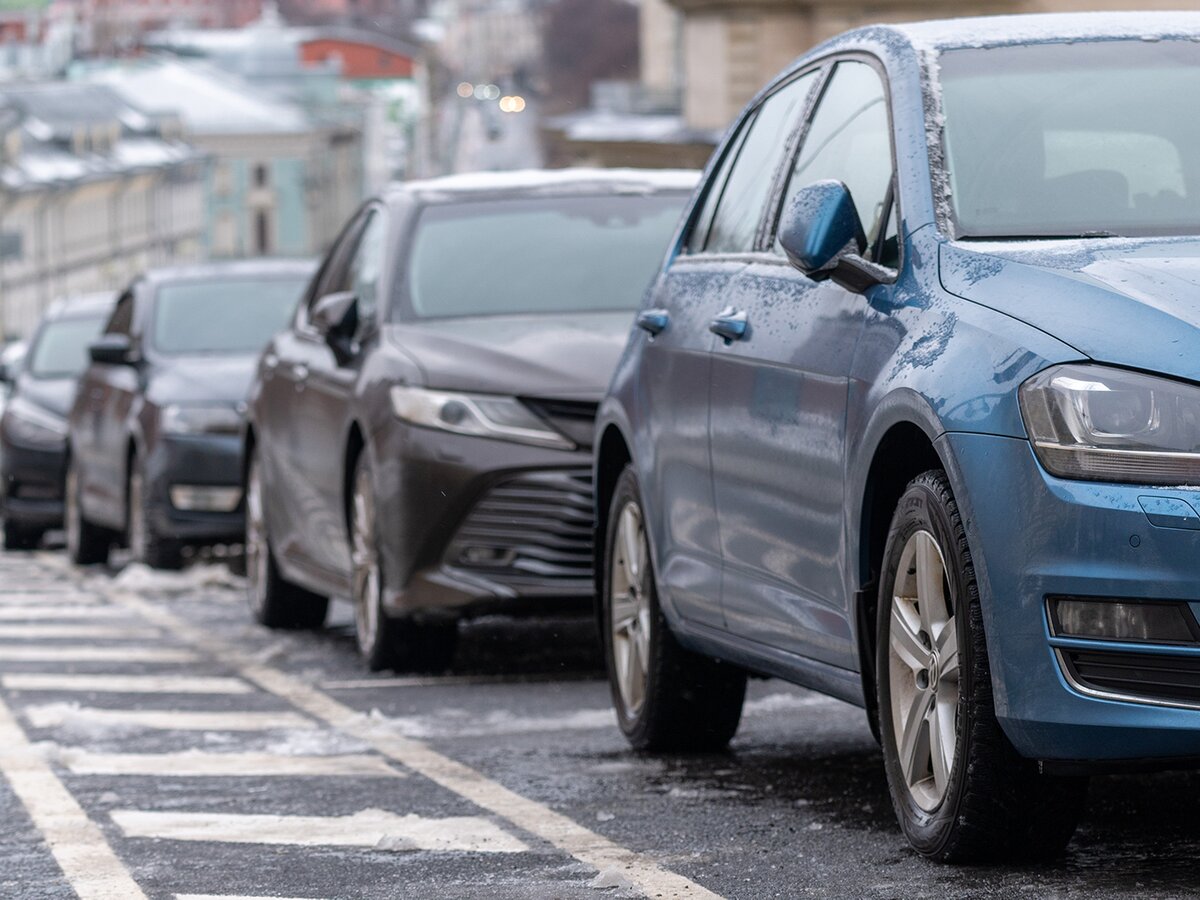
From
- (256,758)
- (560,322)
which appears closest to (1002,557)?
(256,758)

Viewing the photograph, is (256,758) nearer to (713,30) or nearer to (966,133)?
(966,133)

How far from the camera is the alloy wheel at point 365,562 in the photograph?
30.5ft

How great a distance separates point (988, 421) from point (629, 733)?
8.61 ft

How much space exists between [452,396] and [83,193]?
266 feet

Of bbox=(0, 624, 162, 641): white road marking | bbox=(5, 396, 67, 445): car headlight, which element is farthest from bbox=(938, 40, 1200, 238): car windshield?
bbox=(5, 396, 67, 445): car headlight

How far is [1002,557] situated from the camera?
4605 millimetres

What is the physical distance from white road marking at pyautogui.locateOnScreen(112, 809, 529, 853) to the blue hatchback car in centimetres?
74

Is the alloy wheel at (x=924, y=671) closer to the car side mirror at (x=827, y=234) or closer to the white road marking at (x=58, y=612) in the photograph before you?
the car side mirror at (x=827, y=234)

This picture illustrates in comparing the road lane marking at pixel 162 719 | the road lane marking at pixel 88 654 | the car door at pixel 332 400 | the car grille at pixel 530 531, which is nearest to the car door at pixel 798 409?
the road lane marking at pixel 162 719

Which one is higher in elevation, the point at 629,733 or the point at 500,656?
the point at 629,733

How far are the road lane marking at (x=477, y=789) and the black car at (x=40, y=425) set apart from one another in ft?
28.5

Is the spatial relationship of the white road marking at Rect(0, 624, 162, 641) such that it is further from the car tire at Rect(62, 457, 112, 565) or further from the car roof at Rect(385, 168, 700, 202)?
the car tire at Rect(62, 457, 112, 565)

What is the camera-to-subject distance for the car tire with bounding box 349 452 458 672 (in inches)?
364

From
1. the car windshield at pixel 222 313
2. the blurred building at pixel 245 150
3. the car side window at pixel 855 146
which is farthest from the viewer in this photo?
the blurred building at pixel 245 150
